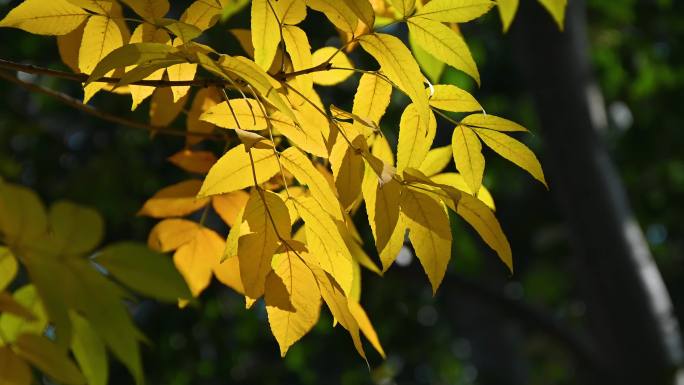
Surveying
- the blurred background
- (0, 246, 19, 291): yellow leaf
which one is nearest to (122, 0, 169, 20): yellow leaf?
(0, 246, 19, 291): yellow leaf

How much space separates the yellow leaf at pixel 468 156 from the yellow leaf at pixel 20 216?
0.34 meters

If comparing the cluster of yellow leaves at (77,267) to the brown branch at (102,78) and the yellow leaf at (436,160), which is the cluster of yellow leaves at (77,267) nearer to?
the brown branch at (102,78)

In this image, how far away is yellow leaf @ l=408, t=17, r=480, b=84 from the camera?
72 centimetres

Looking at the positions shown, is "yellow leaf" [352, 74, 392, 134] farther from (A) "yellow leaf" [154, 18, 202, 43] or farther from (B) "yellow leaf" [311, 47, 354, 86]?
(A) "yellow leaf" [154, 18, 202, 43]

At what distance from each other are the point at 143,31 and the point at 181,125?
2.16 metres

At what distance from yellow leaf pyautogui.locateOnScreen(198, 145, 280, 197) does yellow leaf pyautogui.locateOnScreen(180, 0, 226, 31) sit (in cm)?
9

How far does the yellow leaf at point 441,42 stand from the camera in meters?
0.72

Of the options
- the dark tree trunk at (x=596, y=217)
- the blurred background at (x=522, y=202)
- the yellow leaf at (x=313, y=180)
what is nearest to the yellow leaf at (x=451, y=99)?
the yellow leaf at (x=313, y=180)

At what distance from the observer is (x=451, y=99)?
0.74 meters

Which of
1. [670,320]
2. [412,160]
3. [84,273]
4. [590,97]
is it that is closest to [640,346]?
[670,320]

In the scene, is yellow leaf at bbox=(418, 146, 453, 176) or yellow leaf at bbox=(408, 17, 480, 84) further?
yellow leaf at bbox=(418, 146, 453, 176)

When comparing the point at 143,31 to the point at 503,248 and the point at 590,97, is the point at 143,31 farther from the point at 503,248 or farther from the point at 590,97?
the point at 590,97

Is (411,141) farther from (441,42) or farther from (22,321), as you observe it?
(22,321)

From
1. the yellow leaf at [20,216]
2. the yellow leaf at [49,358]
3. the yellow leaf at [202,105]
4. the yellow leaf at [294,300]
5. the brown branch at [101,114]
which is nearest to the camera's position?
the yellow leaf at [20,216]
